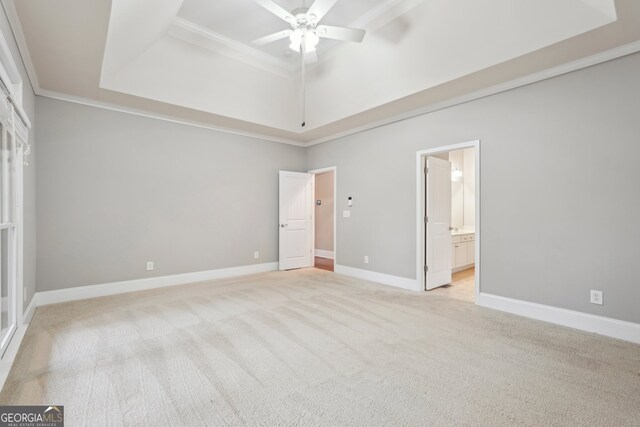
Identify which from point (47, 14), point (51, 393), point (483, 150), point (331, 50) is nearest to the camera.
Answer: point (51, 393)

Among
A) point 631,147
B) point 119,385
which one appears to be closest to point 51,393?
point 119,385

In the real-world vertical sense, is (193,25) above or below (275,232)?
above

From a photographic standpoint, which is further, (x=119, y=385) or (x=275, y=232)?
(x=275, y=232)

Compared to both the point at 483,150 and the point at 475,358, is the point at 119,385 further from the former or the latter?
the point at 483,150

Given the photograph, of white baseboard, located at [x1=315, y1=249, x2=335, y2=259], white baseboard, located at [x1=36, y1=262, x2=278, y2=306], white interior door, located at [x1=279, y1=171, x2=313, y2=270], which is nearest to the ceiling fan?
white interior door, located at [x1=279, y1=171, x2=313, y2=270]

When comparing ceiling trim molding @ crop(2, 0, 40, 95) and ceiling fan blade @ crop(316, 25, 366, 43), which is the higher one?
ceiling fan blade @ crop(316, 25, 366, 43)

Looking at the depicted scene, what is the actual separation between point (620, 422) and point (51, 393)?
3.52 m

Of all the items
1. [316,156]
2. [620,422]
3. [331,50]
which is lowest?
[620,422]

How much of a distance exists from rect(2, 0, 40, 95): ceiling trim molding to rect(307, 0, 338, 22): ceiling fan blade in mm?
2392

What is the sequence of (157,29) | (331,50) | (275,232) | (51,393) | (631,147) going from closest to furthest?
(51,393) < (631,147) < (157,29) < (331,50) < (275,232)

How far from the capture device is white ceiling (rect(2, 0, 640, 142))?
2564 millimetres

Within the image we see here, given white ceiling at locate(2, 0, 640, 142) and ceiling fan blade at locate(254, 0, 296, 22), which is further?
ceiling fan blade at locate(254, 0, 296, 22)

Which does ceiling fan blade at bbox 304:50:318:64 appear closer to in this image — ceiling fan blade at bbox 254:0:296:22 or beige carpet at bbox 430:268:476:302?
ceiling fan blade at bbox 254:0:296:22

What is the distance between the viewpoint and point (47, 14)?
7.78 feet
